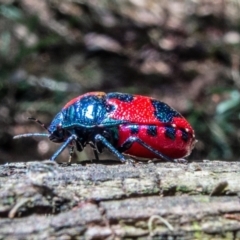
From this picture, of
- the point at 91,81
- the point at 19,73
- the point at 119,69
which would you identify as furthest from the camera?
the point at 119,69

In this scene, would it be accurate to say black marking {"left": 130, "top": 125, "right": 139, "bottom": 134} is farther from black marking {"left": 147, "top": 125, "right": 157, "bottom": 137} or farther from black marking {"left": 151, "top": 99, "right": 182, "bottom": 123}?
black marking {"left": 151, "top": 99, "right": 182, "bottom": 123}

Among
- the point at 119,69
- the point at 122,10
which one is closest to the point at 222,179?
the point at 119,69

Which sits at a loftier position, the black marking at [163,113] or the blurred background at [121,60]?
the blurred background at [121,60]

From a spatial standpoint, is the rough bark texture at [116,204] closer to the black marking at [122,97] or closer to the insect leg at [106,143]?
the insect leg at [106,143]

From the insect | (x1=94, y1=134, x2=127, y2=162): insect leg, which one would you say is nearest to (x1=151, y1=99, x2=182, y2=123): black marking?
the insect

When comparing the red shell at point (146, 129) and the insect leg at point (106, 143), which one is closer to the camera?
the insect leg at point (106, 143)

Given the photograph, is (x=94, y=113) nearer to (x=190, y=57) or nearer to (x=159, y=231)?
(x=159, y=231)

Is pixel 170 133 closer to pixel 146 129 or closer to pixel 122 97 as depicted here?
pixel 146 129

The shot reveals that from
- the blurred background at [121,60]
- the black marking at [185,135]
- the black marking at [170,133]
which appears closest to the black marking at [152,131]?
the black marking at [170,133]

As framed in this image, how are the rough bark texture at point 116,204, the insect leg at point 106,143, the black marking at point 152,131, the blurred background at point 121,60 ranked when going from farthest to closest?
1. the blurred background at point 121,60
2. the black marking at point 152,131
3. the insect leg at point 106,143
4. the rough bark texture at point 116,204
